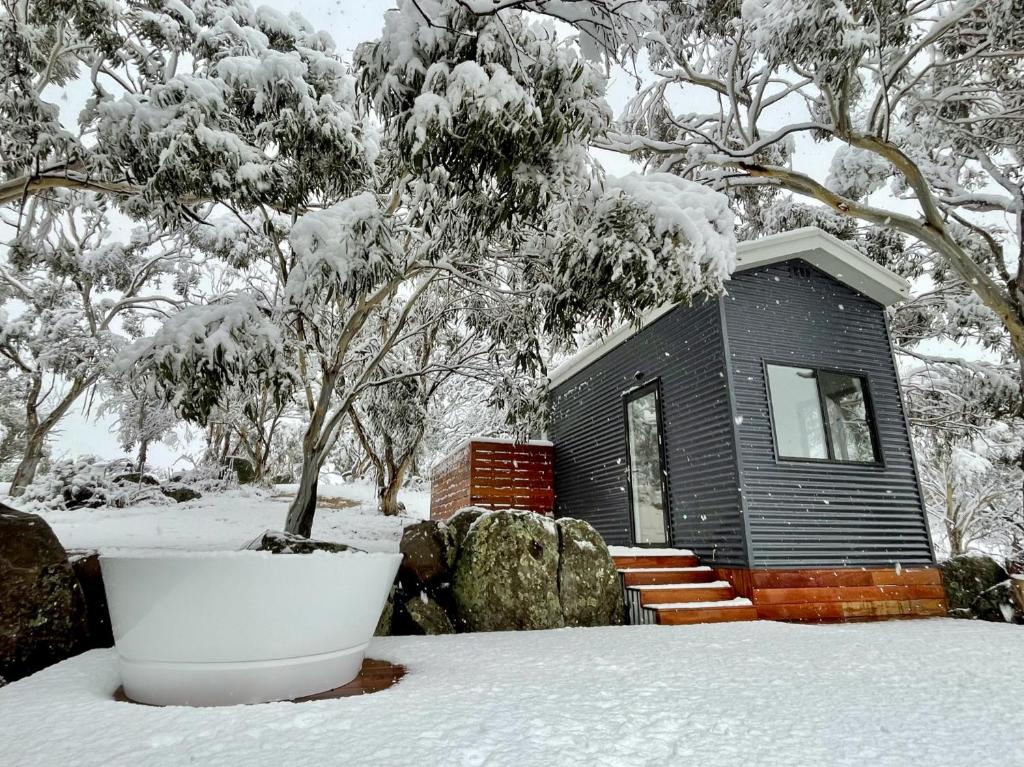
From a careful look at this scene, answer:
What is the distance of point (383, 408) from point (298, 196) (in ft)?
12.1

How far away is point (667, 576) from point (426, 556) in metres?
2.38

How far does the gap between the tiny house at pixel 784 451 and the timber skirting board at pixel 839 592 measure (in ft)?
0.04

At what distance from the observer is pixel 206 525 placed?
7.66 metres

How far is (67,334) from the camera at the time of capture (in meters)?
11.0

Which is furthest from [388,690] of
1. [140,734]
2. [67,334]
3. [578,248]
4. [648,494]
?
[67,334]

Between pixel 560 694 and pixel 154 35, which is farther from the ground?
pixel 154 35

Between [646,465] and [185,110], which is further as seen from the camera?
[646,465]

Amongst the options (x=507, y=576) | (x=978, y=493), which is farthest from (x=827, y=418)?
(x=978, y=493)

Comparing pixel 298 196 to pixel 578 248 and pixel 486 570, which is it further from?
pixel 486 570

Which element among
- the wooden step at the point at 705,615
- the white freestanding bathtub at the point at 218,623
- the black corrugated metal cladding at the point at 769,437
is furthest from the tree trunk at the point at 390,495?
the white freestanding bathtub at the point at 218,623

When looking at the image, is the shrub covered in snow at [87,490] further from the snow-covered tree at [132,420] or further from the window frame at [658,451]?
the window frame at [658,451]

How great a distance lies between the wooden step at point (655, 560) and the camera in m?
5.25

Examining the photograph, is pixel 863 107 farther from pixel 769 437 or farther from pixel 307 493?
pixel 307 493

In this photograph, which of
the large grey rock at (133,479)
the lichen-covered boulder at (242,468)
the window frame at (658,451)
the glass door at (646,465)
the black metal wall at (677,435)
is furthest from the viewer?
the lichen-covered boulder at (242,468)
